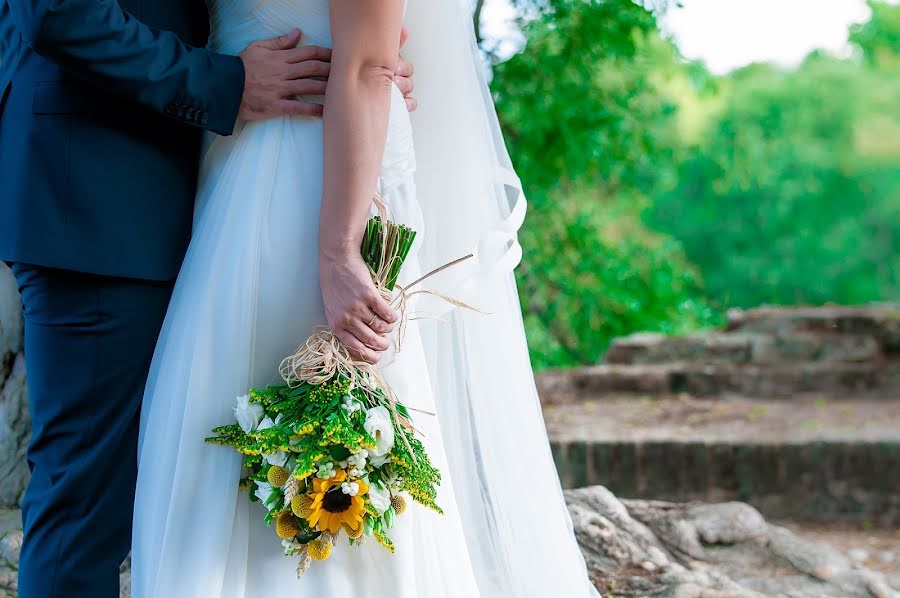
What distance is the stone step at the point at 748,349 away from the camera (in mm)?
6777

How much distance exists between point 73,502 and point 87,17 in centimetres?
78

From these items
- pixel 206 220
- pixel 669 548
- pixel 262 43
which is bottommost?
pixel 669 548

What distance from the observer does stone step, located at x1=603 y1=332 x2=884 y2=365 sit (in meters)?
6.78

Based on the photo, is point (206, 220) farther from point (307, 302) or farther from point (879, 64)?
point (879, 64)

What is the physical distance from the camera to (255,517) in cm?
151

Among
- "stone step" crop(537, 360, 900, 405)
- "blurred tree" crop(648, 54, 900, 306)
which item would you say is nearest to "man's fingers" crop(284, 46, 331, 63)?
"stone step" crop(537, 360, 900, 405)

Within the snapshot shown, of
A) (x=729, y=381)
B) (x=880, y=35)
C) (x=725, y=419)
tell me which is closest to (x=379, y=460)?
(x=725, y=419)

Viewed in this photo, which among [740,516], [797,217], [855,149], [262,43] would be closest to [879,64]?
[855,149]

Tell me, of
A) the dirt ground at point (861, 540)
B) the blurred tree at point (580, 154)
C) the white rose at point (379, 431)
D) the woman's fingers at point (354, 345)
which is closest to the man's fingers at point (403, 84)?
the woman's fingers at point (354, 345)

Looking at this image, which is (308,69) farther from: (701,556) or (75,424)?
(701,556)

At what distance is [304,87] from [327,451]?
0.62 m

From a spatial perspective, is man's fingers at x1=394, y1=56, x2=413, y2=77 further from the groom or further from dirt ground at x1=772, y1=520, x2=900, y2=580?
dirt ground at x1=772, y1=520, x2=900, y2=580

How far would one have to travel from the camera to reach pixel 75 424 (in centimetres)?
153

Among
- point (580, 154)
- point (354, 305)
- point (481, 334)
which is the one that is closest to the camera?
point (354, 305)
